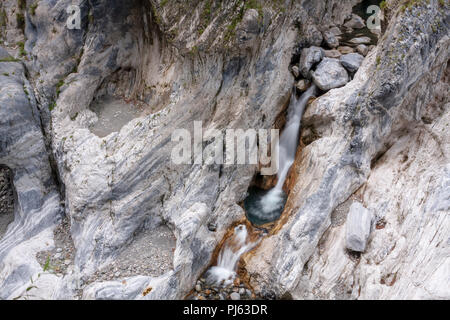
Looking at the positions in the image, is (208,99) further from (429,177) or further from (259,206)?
(429,177)

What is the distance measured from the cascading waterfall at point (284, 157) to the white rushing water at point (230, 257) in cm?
138

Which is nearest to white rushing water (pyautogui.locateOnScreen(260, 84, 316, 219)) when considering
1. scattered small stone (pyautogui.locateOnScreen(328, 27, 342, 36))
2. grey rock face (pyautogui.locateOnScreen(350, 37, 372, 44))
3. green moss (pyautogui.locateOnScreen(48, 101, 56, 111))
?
grey rock face (pyautogui.locateOnScreen(350, 37, 372, 44))

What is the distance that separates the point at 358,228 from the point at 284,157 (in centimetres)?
476

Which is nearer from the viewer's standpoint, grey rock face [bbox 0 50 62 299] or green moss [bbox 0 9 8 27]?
grey rock face [bbox 0 50 62 299]

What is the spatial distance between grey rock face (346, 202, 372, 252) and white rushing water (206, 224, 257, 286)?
345cm

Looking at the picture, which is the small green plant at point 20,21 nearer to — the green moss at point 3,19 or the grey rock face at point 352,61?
the green moss at point 3,19

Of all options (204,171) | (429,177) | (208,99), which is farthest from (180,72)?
(429,177)

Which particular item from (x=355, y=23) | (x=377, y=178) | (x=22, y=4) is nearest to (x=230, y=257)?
(x=377, y=178)

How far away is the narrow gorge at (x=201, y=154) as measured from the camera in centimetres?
1046

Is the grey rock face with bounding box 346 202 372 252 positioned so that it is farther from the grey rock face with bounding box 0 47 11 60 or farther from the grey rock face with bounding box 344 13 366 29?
the grey rock face with bounding box 0 47 11 60

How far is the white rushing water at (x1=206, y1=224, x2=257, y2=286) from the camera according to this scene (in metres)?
11.5

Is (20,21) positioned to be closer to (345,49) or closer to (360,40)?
(345,49)

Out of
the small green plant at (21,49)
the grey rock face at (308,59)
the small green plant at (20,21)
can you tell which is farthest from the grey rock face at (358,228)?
the small green plant at (20,21)

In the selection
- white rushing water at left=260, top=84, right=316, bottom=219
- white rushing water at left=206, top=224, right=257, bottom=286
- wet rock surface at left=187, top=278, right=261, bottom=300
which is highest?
white rushing water at left=260, top=84, right=316, bottom=219
